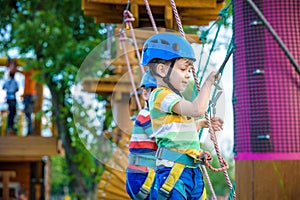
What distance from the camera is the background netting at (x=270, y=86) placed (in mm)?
3105

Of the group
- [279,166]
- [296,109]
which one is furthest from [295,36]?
[279,166]

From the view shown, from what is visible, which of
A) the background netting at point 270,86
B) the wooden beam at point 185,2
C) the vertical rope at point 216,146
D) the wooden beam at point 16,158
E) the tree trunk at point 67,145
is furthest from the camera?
the tree trunk at point 67,145

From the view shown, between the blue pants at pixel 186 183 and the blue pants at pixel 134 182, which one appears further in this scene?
the blue pants at pixel 134 182

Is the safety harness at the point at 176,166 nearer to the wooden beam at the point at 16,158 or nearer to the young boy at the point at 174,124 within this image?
the young boy at the point at 174,124

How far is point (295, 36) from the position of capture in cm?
318

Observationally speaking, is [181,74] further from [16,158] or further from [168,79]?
[16,158]

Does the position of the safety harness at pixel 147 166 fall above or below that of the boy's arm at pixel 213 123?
below

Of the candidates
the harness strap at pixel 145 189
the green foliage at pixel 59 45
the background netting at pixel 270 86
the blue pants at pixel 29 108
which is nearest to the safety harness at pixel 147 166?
the harness strap at pixel 145 189

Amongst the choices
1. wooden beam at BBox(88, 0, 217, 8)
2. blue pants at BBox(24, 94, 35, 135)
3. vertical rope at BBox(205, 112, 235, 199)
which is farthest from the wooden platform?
vertical rope at BBox(205, 112, 235, 199)

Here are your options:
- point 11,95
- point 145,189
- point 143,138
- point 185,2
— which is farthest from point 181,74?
point 11,95

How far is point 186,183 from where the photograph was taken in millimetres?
3730

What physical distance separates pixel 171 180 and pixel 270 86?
32.0 inches

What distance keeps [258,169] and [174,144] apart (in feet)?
2.61

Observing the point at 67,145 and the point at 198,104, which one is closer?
the point at 198,104
